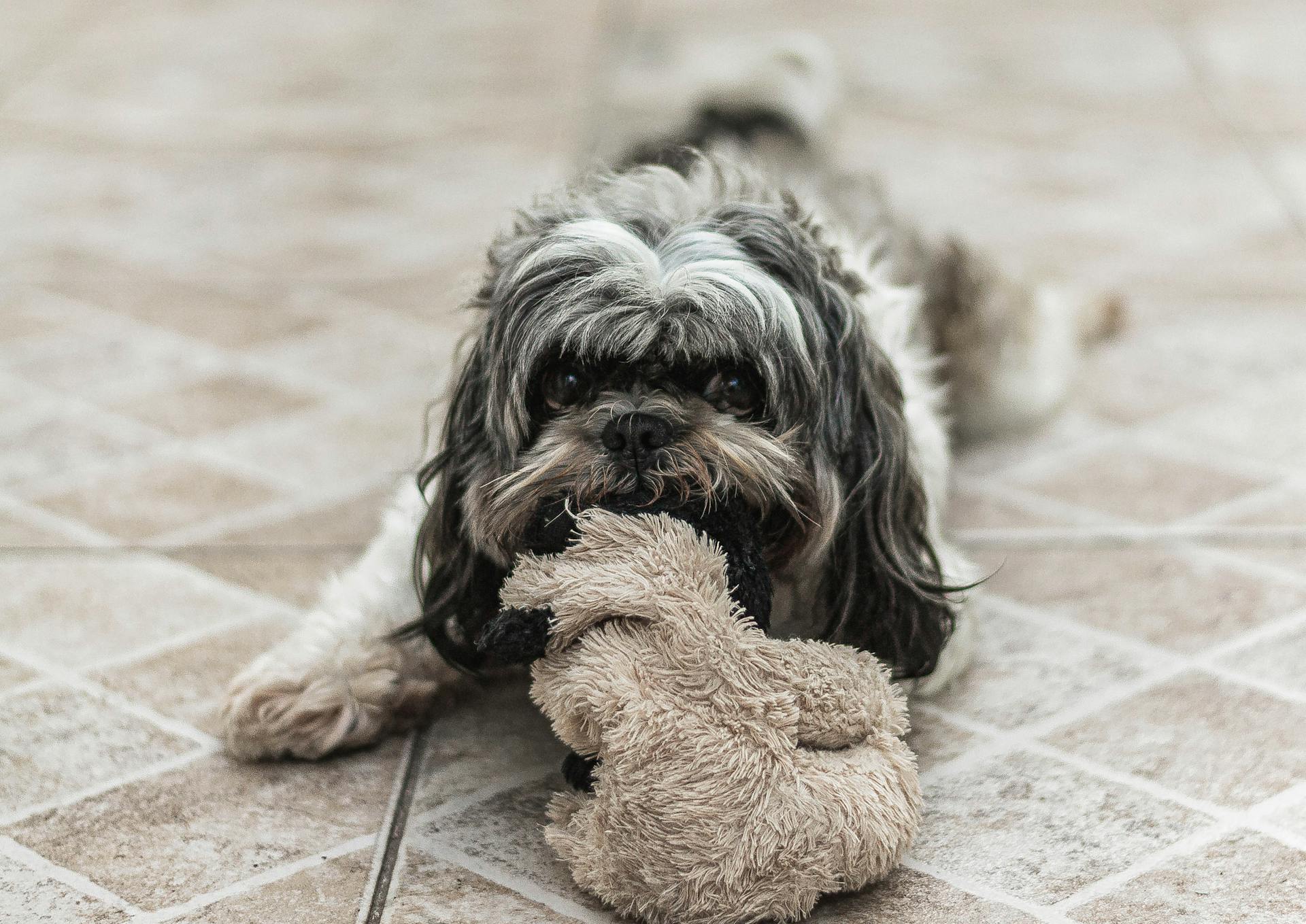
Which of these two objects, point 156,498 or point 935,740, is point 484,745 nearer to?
point 935,740

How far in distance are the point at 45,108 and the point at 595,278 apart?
6.66m

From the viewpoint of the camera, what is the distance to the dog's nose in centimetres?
270

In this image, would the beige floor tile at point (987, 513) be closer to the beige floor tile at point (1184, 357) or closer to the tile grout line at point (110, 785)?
the beige floor tile at point (1184, 357)

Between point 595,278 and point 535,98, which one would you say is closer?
point 595,278

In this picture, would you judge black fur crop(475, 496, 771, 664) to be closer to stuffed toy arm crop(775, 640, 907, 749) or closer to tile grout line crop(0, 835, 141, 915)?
stuffed toy arm crop(775, 640, 907, 749)

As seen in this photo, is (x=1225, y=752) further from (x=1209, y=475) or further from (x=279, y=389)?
(x=279, y=389)

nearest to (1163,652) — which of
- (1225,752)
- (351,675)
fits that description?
(1225,752)

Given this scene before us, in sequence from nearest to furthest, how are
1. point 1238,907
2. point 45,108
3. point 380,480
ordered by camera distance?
point 1238,907, point 380,480, point 45,108

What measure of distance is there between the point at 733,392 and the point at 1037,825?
3.24 ft

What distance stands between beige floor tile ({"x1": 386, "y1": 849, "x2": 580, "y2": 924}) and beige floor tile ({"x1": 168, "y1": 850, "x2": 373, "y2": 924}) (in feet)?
0.24

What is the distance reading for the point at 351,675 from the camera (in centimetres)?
326

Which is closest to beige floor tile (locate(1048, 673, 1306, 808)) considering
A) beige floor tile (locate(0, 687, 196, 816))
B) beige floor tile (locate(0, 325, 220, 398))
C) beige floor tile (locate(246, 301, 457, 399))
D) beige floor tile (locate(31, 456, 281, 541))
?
beige floor tile (locate(0, 687, 196, 816))

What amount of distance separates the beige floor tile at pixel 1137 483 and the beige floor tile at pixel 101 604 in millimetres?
2273

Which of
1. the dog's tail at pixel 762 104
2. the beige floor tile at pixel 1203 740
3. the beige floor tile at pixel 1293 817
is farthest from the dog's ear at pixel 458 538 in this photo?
the dog's tail at pixel 762 104
